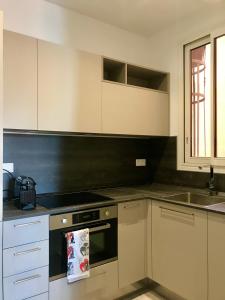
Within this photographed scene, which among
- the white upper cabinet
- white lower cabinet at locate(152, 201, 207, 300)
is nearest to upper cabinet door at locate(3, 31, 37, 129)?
the white upper cabinet

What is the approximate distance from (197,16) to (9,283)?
2.90 metres

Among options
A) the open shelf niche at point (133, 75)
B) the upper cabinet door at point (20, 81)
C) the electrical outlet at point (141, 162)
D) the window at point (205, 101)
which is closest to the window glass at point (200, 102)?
the window at point (205, 101)

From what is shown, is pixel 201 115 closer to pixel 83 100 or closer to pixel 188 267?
pixel 83 100

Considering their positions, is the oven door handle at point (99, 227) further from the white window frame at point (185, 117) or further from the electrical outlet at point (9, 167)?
the white window frame at point (185, 117)

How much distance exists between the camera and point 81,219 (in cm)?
199

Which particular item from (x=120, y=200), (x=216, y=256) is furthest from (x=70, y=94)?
(x=216, y=256)

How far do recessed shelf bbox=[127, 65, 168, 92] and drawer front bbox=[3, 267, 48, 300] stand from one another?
2.08 m

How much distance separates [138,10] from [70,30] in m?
0.70

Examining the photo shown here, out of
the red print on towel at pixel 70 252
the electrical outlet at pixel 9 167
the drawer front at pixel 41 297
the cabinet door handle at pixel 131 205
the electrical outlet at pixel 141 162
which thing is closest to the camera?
the drawer front at pixel 41 297

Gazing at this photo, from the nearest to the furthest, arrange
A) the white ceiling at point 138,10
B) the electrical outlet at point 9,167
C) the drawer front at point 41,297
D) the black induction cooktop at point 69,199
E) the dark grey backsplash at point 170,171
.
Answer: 1. the drawer front at point 41,297
2. the black induction cooktop at point 69,199
3. the electrical outlet at point 9,167
4. the white ceiling at point 138,10
5. the dark grey backsplash at point 170,171

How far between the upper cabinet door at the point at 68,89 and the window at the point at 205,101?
1.07 metres

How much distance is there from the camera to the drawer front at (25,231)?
1.66m

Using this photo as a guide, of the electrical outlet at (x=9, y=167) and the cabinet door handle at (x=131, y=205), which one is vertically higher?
the electrical outlet at (x=9, y=167)

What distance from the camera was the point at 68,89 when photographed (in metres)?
2.18
